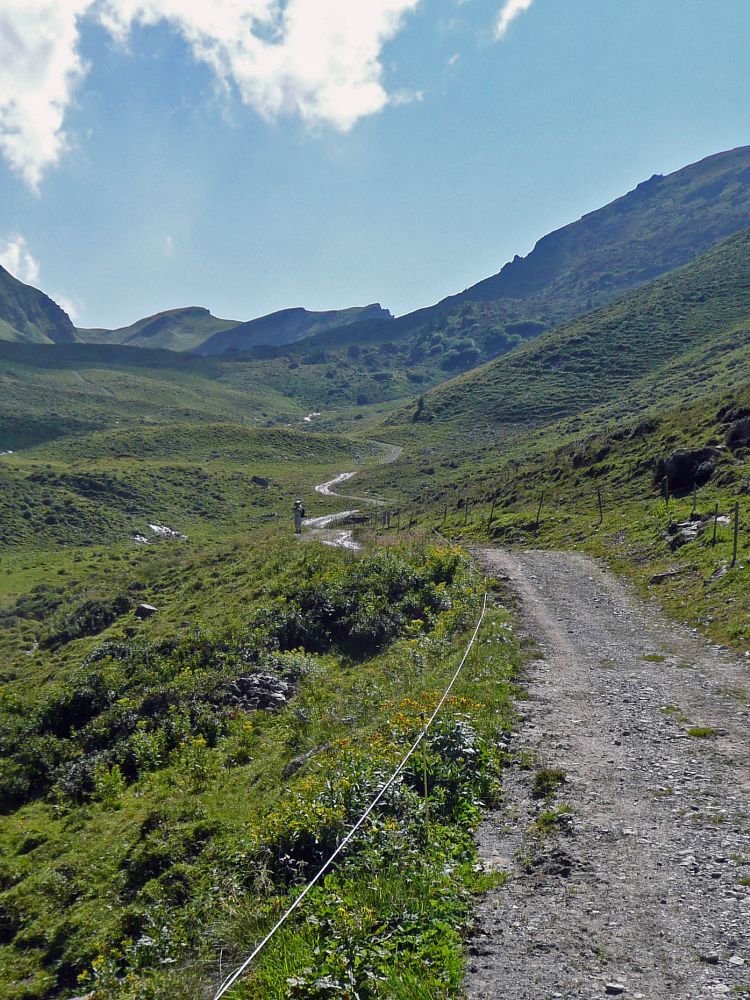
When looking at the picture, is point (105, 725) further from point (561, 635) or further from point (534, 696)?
point (561, 635)

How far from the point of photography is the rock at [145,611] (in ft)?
93.9

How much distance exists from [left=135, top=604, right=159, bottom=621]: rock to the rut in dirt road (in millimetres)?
21361

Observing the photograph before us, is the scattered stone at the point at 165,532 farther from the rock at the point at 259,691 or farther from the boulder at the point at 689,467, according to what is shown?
the rock at the point at 259,691

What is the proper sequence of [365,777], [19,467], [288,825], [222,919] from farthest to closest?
[19,467] < [365,777] < [288,825] < [222,919]

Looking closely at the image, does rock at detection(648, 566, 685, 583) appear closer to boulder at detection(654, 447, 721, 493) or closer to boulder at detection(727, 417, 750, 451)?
boulder at detection(654, 447, 721, 493)

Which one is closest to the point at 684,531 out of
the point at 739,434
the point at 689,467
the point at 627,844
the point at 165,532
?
the point at 689,467

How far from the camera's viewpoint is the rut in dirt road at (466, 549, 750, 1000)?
4852 millimetres

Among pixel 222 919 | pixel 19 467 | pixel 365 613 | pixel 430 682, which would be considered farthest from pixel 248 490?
pixel 222 919

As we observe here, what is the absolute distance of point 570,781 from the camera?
8.12m

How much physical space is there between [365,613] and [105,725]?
301 inches

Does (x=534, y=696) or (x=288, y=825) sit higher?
(x=288, y=825)

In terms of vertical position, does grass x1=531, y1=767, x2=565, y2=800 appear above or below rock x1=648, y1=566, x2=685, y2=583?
above

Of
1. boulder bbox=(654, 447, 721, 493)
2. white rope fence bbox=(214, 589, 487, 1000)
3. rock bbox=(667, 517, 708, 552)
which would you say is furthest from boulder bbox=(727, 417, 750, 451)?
white rope fence bbox=(214, 589, 487, 1000)

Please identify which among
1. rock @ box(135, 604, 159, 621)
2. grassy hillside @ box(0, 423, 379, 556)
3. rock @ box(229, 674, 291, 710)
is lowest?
rock @ box(229, 674, 291, 710)
